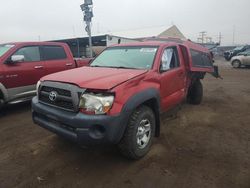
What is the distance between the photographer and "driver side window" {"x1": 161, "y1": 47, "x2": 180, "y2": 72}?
4.21 metres

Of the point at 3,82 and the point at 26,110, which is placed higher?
the point at 3,82

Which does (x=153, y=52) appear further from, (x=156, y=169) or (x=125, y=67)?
(x=156, y=169)

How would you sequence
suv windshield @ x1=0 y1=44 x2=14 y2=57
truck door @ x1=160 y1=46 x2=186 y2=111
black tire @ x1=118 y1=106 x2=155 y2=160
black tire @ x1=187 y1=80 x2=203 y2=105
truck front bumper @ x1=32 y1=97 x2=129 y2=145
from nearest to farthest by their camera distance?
1. truck front bumper @ x1=32 y1=97 x2=129 y2=145
2. black tire @ x1=118 y1=106 x2=155 y2=160
3. truck door @ x1=160 y1=46 x2=186 y2=111
4. suv windshield @ x1=0 y1=44 x2=14 y2=57
5. black tire @ x1=187 y1=80 x2=203 y2=105

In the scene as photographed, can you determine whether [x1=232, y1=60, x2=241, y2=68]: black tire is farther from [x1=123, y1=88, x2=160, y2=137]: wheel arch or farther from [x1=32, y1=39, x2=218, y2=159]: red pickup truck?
[x1=123, y1=88, x2=160, y2=137]: wheel arch

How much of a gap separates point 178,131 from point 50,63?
4077 millimetres

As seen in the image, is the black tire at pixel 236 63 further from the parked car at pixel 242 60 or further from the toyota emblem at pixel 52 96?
the toyota emblem at pixel 52 96

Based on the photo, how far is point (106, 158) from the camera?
3555 millimetres

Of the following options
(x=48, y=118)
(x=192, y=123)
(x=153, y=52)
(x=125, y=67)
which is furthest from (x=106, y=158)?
(x=192, y=123)

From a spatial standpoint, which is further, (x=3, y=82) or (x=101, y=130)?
(x=3, y=82)

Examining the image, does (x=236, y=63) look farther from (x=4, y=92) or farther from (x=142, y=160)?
(x=4, y=92)

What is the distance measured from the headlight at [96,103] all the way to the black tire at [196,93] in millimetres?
4200

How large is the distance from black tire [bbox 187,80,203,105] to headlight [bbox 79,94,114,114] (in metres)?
4.20

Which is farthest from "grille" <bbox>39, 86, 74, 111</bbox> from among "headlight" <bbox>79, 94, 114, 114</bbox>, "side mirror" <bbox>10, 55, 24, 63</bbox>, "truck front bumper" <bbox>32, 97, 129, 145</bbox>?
"side mirror" <bbox>10, 55, 24, 63</bbox>

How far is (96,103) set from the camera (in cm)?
290
